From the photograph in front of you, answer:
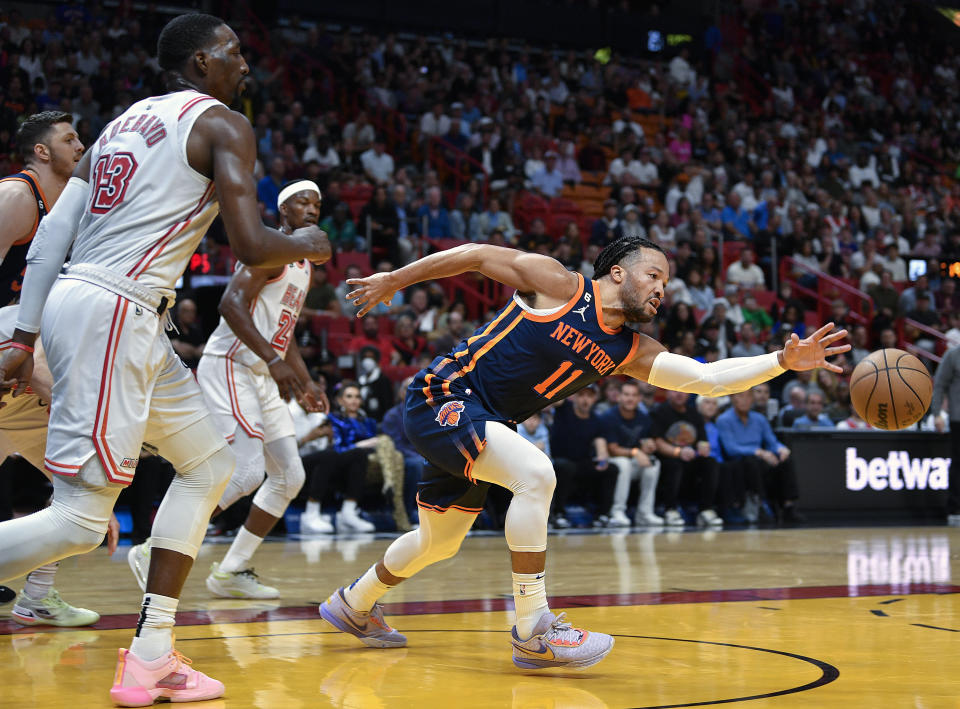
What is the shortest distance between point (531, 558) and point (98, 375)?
1680 mm

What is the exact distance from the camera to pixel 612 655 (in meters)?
4.48

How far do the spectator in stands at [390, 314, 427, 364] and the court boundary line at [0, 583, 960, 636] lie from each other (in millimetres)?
7245

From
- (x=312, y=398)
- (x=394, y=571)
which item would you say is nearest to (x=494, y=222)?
(x=312, y=398)

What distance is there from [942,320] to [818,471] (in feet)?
22.4

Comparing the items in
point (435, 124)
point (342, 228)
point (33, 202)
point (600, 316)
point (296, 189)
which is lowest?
point (600, 316)

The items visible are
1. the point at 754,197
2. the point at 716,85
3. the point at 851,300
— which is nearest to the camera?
the point at 851,300

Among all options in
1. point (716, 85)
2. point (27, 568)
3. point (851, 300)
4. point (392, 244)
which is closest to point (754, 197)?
point (851, 300)

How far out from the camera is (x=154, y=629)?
3.62 metres

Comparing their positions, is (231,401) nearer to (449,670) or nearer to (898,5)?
(449,670)

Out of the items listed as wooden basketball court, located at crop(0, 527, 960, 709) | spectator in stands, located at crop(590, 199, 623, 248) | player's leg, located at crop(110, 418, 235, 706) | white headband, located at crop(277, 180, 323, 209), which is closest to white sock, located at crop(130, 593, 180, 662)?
player's leg, located at crop(110, 418, 235, 706)

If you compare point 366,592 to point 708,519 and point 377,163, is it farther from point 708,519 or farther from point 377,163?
point 377,163

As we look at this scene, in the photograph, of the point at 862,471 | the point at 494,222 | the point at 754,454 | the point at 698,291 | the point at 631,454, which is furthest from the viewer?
the point at 494,222

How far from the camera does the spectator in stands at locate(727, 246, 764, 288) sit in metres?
17.3

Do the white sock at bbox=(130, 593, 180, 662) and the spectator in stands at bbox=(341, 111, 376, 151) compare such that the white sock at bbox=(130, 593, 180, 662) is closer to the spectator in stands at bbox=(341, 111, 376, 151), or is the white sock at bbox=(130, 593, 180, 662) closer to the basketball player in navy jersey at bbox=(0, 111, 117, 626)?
the basketball player in navy jersey at bbox=(0, 111, 117, 626)
